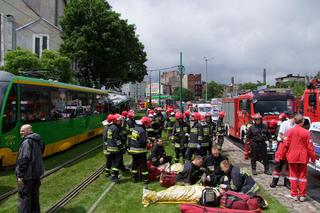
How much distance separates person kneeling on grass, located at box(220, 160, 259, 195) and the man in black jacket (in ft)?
12.6

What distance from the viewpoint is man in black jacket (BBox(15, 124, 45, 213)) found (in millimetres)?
6734

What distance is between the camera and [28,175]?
6.82 m

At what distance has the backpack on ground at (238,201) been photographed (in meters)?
7.24

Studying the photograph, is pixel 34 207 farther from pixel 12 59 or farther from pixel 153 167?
pixel 12 59

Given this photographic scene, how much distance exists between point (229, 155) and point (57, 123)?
23.6 feet

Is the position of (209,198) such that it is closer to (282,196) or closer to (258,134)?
(282,196)

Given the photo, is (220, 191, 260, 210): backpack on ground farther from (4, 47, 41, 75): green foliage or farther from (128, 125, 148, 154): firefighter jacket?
(4, 47, 41, 75): green foliage

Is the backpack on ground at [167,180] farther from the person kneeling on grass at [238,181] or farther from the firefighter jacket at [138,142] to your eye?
the person kneeling on grass at [238,181]

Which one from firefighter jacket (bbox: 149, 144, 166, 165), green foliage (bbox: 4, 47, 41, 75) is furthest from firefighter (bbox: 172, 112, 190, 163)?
green foliage (bbox: 4, 47, 41, 75)

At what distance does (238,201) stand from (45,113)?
9198 mm

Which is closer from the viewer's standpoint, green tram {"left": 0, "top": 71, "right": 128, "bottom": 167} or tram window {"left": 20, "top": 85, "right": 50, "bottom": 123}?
green tram {"left": 0, "top": 71, "right": 128, "bottom": 167}

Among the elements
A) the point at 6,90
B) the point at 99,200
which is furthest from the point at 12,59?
the point at 99,200

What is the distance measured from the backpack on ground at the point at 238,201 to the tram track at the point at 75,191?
11.5ft

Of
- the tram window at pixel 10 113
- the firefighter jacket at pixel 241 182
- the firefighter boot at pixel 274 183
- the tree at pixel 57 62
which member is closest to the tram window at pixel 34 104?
the tram window at pixel 10 113
